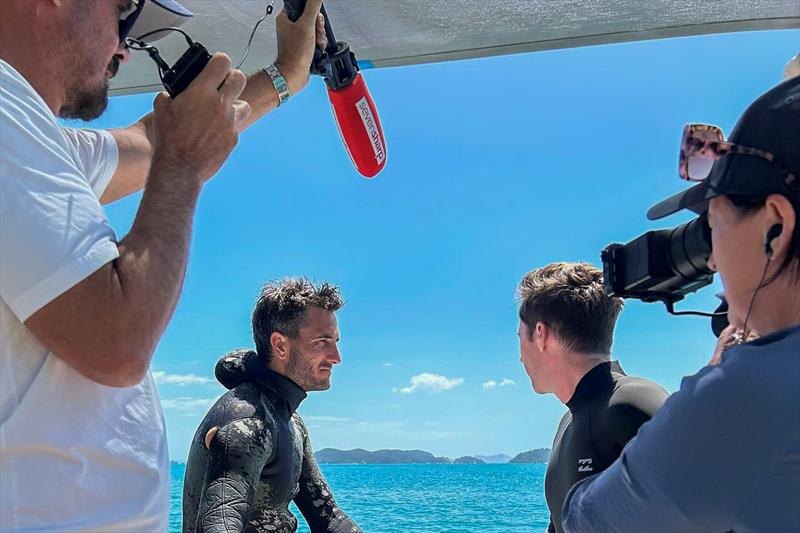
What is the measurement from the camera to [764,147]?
3.07ft

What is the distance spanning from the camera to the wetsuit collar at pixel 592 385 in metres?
2.18

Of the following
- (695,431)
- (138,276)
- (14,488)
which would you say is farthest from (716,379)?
(14,488)

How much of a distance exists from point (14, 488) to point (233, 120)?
0.58 m

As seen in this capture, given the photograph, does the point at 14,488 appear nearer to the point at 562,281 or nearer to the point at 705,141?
the point at 705,141

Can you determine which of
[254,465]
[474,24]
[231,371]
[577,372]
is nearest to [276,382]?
[231,371]

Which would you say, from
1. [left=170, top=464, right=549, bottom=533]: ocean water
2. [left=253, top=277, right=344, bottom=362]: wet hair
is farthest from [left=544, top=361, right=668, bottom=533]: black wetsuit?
[left=170, top=464, right=549, bottom=533]: ocean water

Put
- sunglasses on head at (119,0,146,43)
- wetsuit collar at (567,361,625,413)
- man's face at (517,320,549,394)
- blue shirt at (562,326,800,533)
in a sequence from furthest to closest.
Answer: man's face at (517,320,549,394)
wetsuit collar at (567,361,625,413)
sunglasses on head at (119,0,146,43)
blue shirt at (562,326,800,533)

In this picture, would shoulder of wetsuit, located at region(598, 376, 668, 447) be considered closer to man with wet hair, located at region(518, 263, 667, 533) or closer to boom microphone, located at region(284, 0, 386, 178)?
man with wet hair, located at region(518, 263, 667, 533)

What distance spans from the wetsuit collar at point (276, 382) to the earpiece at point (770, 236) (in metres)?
2.11

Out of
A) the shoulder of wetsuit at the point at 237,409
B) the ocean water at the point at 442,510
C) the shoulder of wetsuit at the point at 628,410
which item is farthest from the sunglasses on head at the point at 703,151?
the ocean water at the point at 442,510

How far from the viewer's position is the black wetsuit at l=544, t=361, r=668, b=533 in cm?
199

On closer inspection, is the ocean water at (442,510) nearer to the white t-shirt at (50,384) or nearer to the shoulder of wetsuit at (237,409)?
the shoulder of wetsuit at (237,409)

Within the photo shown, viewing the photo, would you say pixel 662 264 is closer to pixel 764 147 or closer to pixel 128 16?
pixel 764 147

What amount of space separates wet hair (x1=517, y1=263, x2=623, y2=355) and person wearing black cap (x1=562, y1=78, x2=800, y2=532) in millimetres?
1334
